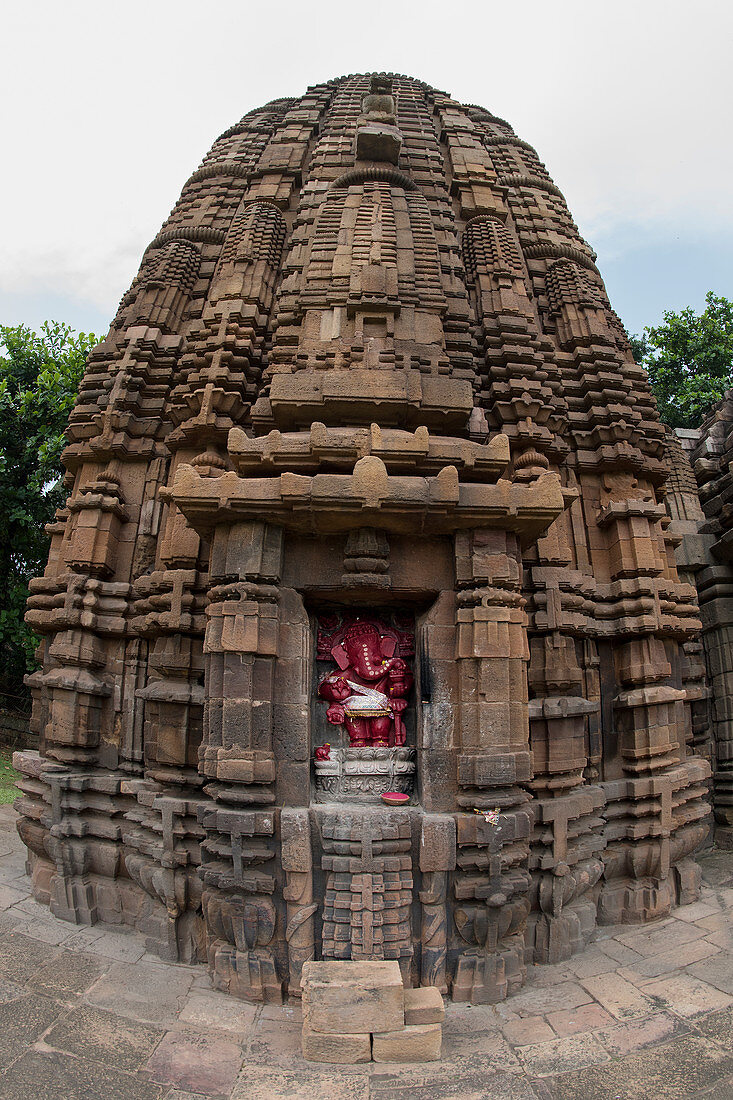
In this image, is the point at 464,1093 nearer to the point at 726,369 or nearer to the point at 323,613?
the point at 323,613

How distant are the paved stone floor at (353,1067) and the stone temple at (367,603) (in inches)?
17.6

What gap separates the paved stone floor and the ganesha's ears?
3232mm

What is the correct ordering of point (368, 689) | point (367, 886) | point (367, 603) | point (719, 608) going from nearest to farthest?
point (367, 886) < point (368, 689) < point (367, 603) < point (719, 608)

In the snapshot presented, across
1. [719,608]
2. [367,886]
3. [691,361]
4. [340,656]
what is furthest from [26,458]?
[691,361]

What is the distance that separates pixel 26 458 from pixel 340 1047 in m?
16.0

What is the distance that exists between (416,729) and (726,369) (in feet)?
60.9

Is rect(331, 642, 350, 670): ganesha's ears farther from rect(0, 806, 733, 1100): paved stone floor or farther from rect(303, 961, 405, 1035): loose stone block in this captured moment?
rect(0, 806, 733, 1100): paved stone floor

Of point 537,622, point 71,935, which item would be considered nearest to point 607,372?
point 537,622

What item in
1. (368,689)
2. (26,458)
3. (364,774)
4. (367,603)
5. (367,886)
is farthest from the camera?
(26,458)

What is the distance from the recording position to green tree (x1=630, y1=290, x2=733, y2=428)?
1823cm

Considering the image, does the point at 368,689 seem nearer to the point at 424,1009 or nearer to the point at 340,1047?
the point at 424,1009

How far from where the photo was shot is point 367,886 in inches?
215

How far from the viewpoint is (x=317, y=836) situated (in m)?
5.71

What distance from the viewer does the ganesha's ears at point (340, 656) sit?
646 cm
